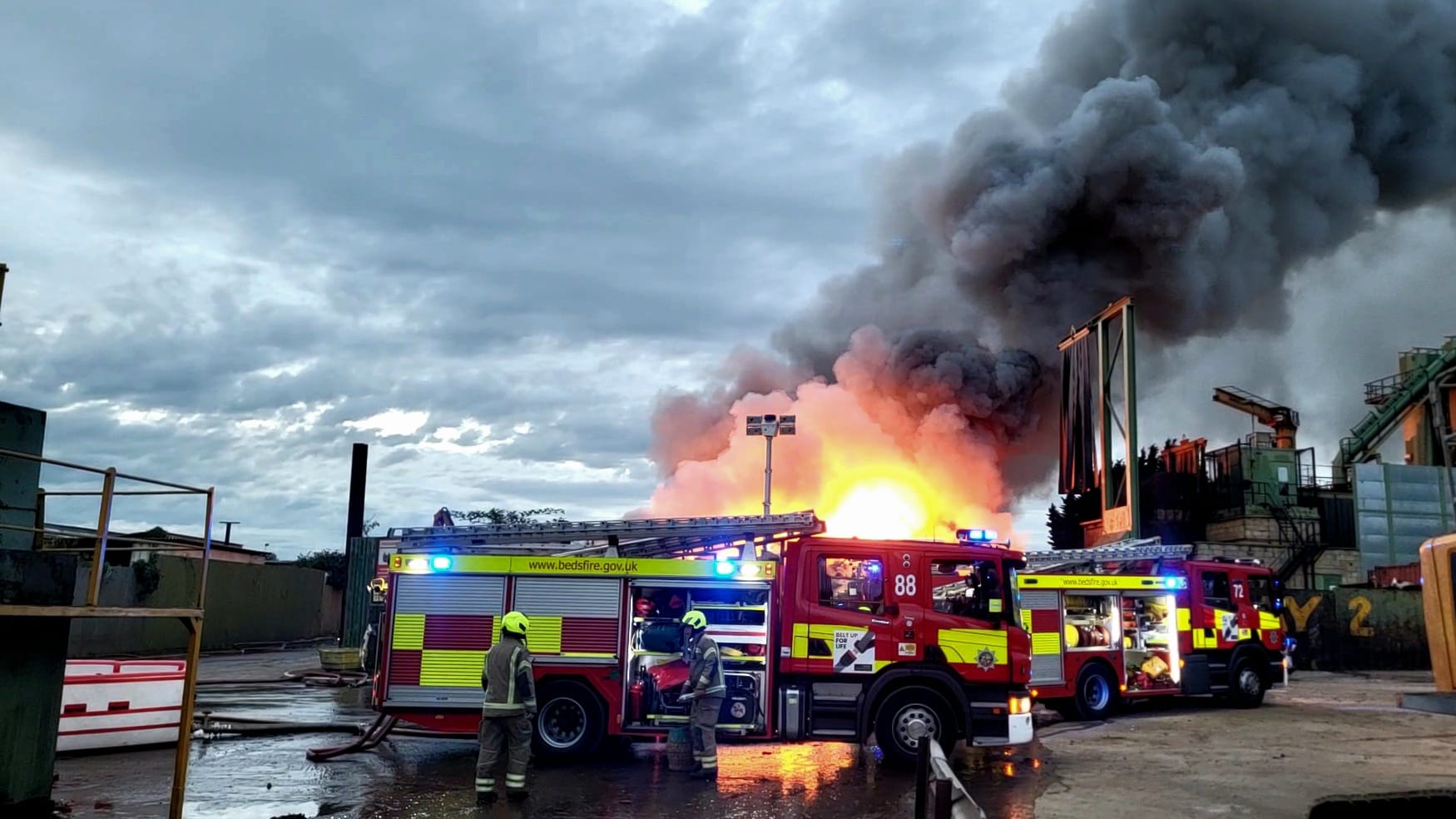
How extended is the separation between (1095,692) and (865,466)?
10.4 metres

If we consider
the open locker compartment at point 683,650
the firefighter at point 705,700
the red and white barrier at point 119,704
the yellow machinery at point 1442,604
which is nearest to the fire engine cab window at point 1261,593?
the open locker compartment at point 683,650

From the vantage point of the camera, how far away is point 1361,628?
2541cm

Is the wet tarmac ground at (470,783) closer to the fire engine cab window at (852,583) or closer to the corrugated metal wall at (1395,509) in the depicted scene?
the fire engine cab window at (852,583)

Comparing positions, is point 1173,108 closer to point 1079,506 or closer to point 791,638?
point 1079,506

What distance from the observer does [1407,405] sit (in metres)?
41.6

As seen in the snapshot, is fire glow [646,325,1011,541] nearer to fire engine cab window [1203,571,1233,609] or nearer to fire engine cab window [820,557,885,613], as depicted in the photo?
fire engine cab window [1203,571,1233,609]

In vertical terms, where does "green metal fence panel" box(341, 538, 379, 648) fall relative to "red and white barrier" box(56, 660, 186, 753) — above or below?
above

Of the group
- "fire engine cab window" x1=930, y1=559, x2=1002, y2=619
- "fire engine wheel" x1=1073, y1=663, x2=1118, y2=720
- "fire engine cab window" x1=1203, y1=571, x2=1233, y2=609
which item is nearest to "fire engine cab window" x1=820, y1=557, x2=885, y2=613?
"fire engine cab window" x1=930, y1=559, x2=1002, y2=619

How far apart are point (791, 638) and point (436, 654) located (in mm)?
3729

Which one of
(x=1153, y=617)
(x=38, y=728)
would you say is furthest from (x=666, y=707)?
(x=1153, y=617)

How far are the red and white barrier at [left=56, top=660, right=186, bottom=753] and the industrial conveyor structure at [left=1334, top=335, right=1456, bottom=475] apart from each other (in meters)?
39.4

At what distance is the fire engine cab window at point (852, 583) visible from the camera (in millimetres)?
10852

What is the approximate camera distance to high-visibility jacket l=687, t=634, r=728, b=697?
32.4 feet

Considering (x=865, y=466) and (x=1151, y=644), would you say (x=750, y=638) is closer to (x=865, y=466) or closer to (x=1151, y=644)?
(x=1151, y=644)
